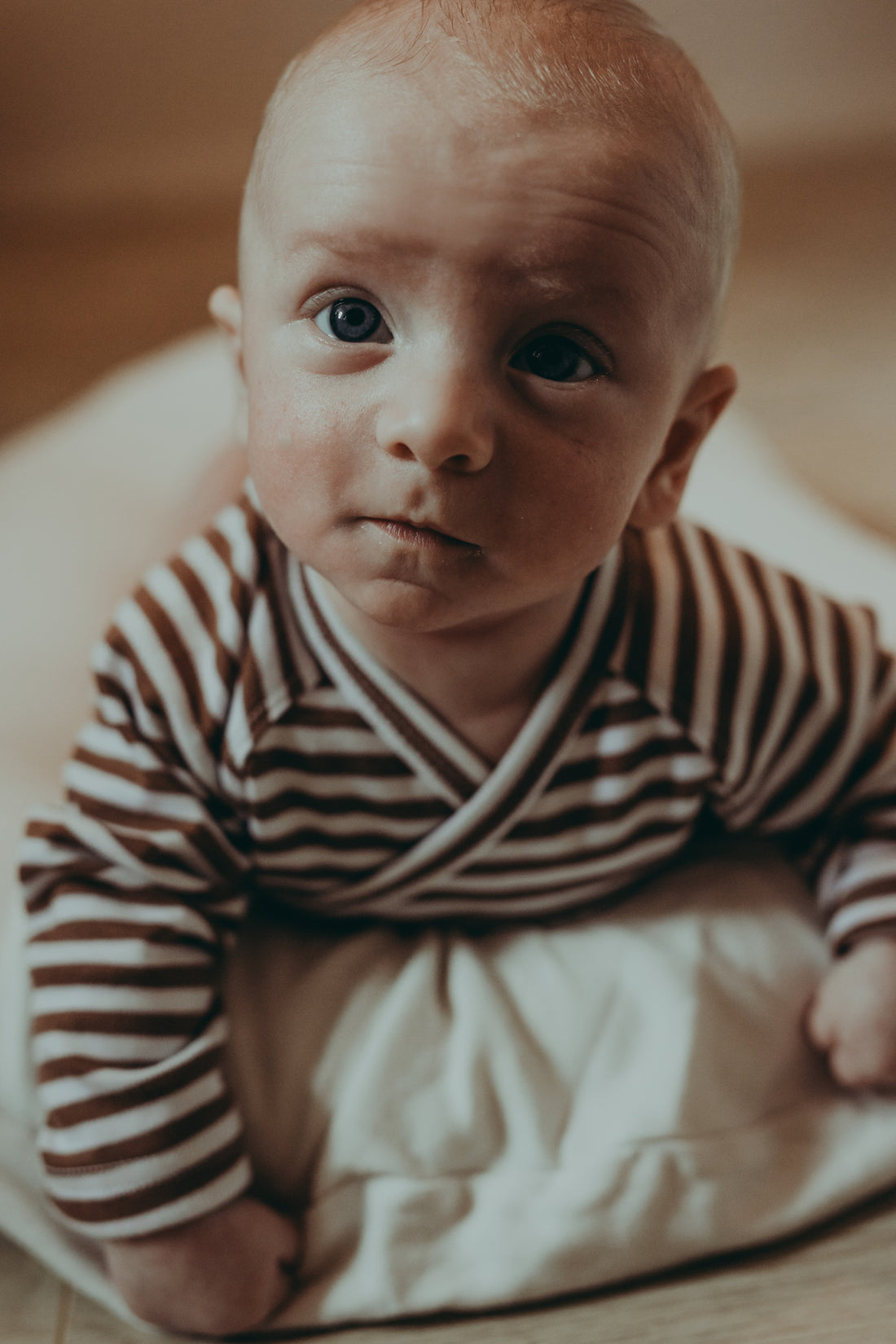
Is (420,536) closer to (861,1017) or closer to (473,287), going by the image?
(473,287)

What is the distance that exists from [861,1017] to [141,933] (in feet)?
1.17

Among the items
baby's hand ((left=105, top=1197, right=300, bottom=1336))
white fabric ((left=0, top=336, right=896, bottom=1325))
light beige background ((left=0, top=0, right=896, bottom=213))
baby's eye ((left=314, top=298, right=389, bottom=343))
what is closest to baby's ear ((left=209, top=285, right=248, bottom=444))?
baby's eye ((left=314, top=298, right=389, bottom=343))

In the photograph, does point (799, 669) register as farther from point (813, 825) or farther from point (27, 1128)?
point (27, 1128)

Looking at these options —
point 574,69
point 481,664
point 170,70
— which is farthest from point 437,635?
point 170,70

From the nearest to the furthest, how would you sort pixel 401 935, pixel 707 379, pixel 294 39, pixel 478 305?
pixel 478 305 < pixel 707 379 < pixel 401 935 < pixel 294 39

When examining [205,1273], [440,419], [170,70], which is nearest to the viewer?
[440,419]

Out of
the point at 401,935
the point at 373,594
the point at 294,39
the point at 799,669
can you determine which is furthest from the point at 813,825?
the point at 294,39

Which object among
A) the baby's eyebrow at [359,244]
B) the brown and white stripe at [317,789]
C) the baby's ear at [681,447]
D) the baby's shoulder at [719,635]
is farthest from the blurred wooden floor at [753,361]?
the baby's eyebrow at [359,244]

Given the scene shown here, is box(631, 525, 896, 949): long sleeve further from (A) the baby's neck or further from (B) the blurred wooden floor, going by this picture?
(B) the blurred wooden floor

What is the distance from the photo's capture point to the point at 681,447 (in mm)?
677

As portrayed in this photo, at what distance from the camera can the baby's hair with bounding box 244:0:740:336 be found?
1.77 ft

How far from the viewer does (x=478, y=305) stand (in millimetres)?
530

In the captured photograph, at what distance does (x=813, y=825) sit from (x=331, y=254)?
43cm

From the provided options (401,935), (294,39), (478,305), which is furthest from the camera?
(294,39)
